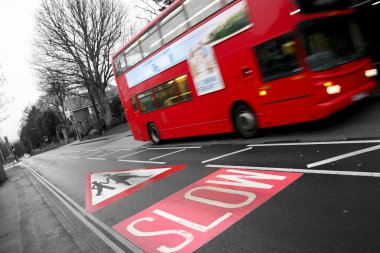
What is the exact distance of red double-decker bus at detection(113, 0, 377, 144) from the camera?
292 inches

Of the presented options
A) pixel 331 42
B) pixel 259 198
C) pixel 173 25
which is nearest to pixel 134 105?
pixel 173 25

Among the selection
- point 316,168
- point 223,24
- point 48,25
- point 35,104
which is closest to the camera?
point 316,168

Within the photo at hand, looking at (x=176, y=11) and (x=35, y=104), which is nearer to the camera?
(x=176, y=11)

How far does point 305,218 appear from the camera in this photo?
398 centimetres

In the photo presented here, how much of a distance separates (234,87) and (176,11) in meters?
3.36

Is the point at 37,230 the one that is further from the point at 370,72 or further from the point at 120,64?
the point at 120,64

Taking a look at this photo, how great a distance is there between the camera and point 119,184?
923cm

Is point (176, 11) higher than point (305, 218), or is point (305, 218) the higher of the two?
point (176, 11)

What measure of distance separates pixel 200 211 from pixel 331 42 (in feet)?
17.2

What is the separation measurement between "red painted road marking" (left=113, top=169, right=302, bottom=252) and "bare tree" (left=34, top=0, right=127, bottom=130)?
3081cm

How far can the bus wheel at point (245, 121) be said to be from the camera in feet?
30.4

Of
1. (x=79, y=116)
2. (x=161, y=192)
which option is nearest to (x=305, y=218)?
(x=161, y=192)

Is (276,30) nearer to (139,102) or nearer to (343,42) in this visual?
(343,42)

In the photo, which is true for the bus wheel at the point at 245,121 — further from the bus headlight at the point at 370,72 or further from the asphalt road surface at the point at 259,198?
the bus headlight at the point at 370,72
